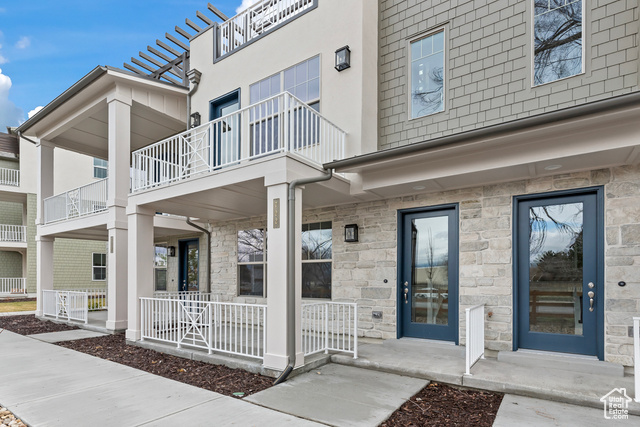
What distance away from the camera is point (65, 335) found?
8.19 m

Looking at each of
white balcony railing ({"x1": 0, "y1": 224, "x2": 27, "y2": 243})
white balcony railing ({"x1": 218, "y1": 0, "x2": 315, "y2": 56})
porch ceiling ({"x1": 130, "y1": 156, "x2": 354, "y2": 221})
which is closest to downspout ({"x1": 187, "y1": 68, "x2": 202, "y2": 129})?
white balcony railing ({"x1": 218, "y1": 0, "x2": 315, "y2": 56})

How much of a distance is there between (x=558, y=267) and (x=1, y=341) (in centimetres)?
988

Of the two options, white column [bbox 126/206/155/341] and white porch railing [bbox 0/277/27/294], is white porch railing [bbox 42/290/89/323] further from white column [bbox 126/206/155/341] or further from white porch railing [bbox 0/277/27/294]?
white porch railing [bbox 0/277/27/294]

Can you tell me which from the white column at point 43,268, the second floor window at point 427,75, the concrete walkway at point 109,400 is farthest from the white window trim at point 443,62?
the white column at point 43,268

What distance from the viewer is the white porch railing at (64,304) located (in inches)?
380

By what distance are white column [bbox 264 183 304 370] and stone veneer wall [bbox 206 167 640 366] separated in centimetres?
188

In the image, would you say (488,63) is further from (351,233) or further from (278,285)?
(278,285)

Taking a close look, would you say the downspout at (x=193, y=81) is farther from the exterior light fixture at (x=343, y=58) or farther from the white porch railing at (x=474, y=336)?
the white porch railing at (x=474, y=336)

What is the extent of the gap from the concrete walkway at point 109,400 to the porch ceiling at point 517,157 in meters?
3.43

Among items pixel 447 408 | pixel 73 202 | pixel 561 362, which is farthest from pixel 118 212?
pixel 561 362

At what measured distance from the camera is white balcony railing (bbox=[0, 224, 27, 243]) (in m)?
17.6

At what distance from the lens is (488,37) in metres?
5.55

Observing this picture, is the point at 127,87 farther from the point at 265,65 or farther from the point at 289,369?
the point at 289,369

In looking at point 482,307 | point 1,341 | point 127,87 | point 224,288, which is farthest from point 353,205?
point 1,341
